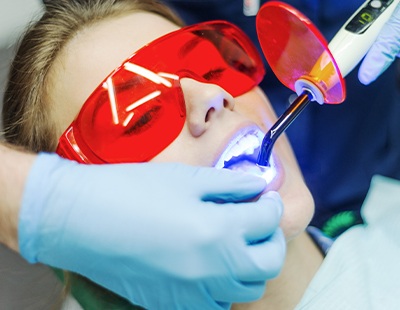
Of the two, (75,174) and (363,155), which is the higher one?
(75,174)

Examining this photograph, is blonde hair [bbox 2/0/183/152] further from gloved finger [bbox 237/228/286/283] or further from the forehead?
gloved finger [bbox 237/228/286/283]

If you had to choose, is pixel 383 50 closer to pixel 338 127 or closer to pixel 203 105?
pixel 338 127

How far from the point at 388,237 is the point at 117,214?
2.32 feet

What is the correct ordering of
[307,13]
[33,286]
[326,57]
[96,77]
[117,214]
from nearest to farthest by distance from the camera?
[117,214] < [326,57] < [96,77] < [307,13] < [33,286]

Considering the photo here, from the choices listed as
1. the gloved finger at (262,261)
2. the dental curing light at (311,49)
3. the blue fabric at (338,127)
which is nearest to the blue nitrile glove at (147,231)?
the gloved finger at (262,261)

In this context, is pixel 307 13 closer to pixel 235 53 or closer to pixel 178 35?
pixel 235 53

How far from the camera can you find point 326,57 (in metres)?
1.09

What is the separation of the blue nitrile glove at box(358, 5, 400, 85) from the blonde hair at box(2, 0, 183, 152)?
1.65ft

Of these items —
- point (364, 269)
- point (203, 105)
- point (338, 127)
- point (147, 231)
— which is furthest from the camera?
point (338, 127)

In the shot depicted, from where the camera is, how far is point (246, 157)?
1179 millimetres

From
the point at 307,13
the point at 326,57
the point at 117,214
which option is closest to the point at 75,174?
the point at 117,214

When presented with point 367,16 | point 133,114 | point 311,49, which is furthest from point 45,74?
point 367,16

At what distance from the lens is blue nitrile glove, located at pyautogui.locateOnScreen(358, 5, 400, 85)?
1.31 m

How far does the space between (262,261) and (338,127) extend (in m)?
0.78
